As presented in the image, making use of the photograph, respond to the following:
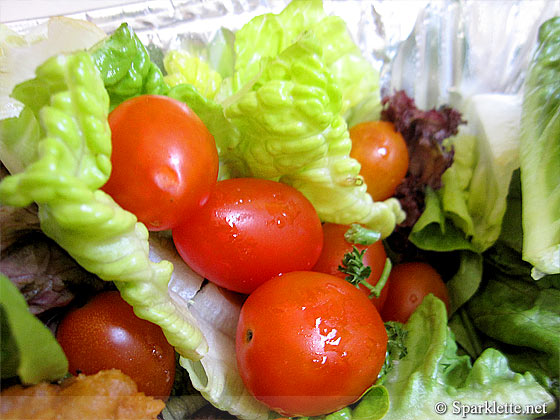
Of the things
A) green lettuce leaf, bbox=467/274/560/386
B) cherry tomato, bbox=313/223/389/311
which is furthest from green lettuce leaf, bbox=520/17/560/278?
cherry tomato, bbox=313/223/389/311

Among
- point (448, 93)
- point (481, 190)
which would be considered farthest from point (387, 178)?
point (448, 93)

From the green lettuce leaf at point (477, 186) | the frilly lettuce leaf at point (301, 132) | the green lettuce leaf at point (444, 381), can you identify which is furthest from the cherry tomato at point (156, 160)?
the green lettuce leaf at point (477, 186)

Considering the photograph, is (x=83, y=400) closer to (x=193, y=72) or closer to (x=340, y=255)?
(x=340, y=255)

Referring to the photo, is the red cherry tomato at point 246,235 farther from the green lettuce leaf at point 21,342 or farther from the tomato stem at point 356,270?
the green lettuce leaf at point 21,342

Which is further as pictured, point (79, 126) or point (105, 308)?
point (105, 308)

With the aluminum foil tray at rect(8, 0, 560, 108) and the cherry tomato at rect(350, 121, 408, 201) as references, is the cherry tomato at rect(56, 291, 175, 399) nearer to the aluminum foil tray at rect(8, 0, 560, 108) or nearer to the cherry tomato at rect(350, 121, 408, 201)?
the cherry tomato at rect(350, 121, 408, 201)

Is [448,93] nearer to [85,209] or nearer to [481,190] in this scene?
[481,190]
